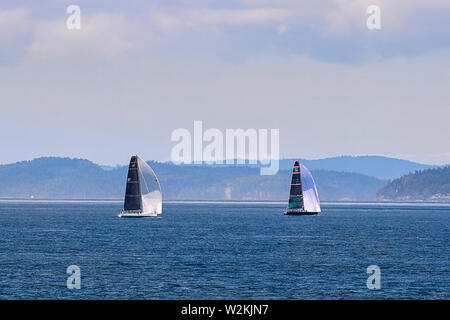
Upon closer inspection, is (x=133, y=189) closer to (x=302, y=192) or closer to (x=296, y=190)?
(x=296, y=190)

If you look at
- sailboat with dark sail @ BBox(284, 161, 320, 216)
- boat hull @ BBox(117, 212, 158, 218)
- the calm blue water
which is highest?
sailboat with dark sail @ BBox(284, 161, 320, 216)

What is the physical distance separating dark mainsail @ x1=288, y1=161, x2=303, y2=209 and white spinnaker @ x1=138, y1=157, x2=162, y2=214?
1235 inches

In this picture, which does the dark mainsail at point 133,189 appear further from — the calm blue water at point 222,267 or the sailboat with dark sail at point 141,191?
the calm blue water at point 222,267

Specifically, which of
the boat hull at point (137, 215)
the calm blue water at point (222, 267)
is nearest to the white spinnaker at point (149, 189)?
the boat hull at point (137, 215)

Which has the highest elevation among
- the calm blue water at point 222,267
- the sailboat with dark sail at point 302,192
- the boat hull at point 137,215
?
the sailboat with dark sail at point 302,192

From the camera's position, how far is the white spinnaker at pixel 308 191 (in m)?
178

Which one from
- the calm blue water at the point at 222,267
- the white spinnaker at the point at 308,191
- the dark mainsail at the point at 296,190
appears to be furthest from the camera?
the white spinnaker at the point at 308,191

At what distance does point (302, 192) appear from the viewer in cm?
18250

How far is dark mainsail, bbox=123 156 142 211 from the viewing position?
530 feet

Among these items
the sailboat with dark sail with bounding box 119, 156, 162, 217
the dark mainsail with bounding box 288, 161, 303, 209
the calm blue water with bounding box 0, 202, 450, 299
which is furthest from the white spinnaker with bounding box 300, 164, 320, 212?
the calm blue water with bounding box 0, 202, 450, 299

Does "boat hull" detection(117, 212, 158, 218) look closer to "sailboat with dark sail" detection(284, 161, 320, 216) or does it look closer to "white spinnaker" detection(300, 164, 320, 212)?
"sailboat with dark sail" detection(284, 161, 320, 216)

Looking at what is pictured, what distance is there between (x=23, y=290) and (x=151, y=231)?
81.7 metres
